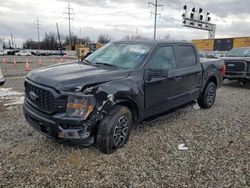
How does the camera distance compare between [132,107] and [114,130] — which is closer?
[114,130]

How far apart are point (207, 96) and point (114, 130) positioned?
3.67m

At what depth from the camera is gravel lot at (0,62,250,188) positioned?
2.97 metres

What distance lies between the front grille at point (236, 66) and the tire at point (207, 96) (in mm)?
3808

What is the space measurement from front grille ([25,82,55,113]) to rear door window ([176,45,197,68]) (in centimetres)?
282

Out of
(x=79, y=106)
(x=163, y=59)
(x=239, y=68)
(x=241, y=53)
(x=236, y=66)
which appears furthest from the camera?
(x=241, y=53)

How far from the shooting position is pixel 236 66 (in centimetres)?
957

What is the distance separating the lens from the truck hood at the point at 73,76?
3.15 m

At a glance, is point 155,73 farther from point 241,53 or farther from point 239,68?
point 241,53

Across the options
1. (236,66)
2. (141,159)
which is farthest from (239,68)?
(141,159)

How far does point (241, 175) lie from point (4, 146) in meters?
3.68

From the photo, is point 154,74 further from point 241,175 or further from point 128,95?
point 241,175

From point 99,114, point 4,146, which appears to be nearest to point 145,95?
point 99,114

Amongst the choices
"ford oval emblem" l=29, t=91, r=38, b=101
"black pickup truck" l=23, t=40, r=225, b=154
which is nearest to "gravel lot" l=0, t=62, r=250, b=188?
"black pickup truck" l=23, t=40, r=225, b=154

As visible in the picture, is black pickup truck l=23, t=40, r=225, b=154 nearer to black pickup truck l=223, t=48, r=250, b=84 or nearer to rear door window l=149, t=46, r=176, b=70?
rear door window l=149, t=46, r=176, b=70
